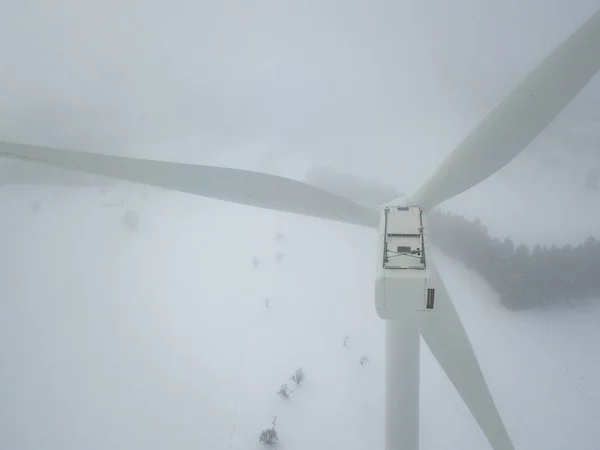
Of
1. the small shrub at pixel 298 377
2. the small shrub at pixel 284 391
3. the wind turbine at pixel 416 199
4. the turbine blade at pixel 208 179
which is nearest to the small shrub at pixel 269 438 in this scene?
the small shrub at pixel 284 391

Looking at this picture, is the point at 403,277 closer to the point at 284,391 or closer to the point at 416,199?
the point at 416,199

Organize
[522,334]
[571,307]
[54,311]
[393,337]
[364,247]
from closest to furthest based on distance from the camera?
[393,337]
[54,311]
[522,334]
[571,307]
[364,247]

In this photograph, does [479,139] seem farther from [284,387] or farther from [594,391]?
Answer: [594,391]

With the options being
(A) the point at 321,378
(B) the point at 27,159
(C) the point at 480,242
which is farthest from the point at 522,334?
(B) the point at 27,159

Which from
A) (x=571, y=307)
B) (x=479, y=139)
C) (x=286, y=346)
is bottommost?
(x=286, y=346)

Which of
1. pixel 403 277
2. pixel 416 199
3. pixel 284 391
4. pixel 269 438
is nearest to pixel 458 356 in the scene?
pixel 403 277

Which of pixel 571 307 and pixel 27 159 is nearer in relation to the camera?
pixel 27 159

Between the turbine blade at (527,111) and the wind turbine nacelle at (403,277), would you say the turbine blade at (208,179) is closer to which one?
the wind turbine nacelle at (403,277)
